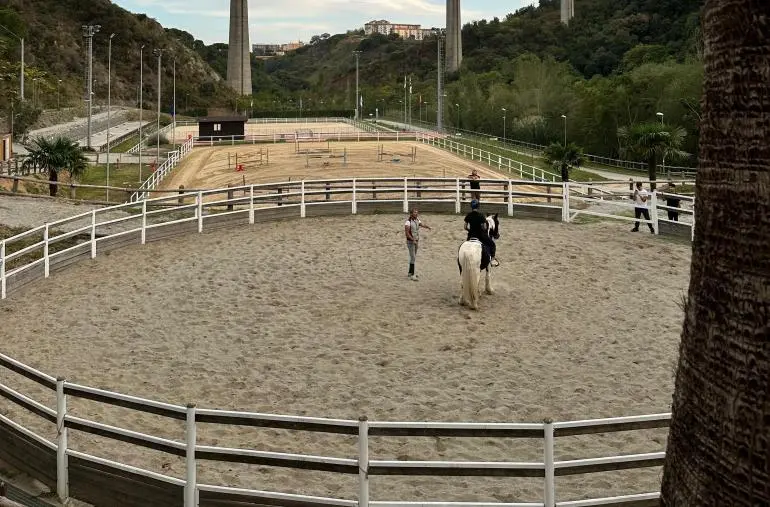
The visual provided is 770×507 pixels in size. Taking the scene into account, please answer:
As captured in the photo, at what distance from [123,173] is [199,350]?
48212mm

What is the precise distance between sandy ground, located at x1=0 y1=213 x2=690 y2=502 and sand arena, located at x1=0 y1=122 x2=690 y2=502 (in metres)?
0.04

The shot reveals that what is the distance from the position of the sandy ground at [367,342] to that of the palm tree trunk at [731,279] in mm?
4504

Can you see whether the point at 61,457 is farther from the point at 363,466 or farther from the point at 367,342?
the point at 367,342

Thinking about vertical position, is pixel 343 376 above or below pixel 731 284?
below

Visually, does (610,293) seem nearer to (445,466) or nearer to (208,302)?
(208,302)

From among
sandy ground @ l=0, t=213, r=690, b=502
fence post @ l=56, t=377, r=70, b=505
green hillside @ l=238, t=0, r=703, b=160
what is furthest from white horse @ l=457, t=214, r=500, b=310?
green hillside @ l=238, t=0, r=703, b=160

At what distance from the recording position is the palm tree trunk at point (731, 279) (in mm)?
3480

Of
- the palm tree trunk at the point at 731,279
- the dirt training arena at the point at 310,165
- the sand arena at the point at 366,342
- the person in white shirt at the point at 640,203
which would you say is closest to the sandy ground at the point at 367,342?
the sand arena at the point at 366,342

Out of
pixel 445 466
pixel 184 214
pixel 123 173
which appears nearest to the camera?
pixel 445 466

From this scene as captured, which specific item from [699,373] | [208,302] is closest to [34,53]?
[208,302]

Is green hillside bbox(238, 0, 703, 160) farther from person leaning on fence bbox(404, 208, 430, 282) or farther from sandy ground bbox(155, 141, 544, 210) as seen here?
person leaning on fence bbox(404, 208, 430, 282)

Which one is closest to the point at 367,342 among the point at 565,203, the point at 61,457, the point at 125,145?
the point at 61,457

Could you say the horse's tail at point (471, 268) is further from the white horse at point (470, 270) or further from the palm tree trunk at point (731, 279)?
the palm tree trunk at point (731, 279)

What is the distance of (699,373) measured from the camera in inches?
150
